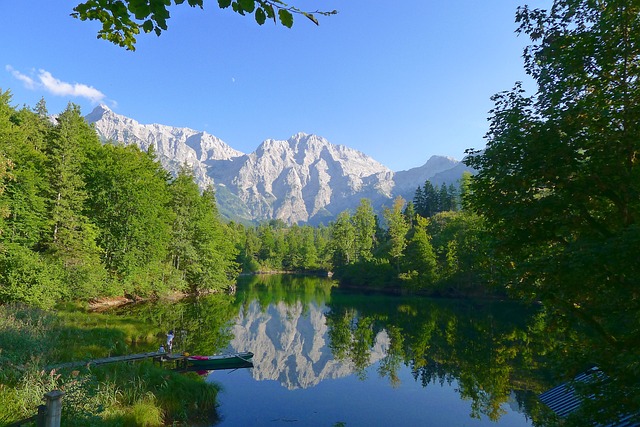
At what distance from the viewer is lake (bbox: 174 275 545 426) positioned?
17.3 m

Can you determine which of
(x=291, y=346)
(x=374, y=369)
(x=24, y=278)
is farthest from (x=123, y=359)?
(x=291, y=346)

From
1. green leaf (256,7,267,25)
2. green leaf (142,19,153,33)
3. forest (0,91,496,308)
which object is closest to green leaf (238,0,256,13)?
green leaf (256,7,267,25)

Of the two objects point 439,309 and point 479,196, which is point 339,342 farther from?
point 479,196

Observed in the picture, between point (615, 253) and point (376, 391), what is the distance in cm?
1752

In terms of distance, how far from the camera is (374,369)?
2398 cm

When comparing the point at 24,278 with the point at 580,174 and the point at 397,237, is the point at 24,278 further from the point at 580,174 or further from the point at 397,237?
the point at 397,237

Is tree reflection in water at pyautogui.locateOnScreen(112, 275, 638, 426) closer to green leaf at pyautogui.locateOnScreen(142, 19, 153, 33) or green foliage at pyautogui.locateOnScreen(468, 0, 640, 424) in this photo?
green foliage at pyautogui.locateOnScreen(468, 0, 640, 424)

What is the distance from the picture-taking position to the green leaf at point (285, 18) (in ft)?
10.8

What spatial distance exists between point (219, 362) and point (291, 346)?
11002 millimetres

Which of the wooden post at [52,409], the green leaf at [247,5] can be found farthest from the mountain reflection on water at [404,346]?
the green leaf at [247,5]

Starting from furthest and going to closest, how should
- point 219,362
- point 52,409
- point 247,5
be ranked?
point 219,362 < point 52,409 < point 247,5

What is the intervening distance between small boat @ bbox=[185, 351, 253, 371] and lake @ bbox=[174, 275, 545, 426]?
1.98ft

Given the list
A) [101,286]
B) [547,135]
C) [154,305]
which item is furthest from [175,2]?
[154,305]

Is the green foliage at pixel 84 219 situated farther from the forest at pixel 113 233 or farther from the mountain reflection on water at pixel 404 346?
the mountain reflection on water at pixel 404 346
